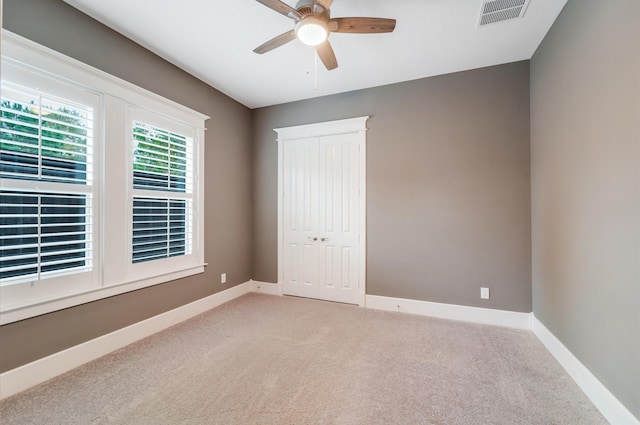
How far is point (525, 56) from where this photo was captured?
122 inches

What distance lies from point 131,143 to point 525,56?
4082mm

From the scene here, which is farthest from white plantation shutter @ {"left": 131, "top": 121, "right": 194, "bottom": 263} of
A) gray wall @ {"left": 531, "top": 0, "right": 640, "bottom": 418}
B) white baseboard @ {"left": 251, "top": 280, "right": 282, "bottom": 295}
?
gray wall @ {"left": 531, "top": 0, "right": 640, "bottom": 418}

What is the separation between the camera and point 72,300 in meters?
2.40

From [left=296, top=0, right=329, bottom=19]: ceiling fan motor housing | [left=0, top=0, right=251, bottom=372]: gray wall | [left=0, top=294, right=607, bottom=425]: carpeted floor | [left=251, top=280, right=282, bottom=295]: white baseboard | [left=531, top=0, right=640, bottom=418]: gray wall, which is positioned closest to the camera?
[left=531, top=0, right=640, bottom=418]: gray wall

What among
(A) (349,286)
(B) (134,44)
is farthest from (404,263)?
(B) (134,44)

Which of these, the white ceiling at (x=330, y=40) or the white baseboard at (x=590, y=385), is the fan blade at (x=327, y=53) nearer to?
the white ceiling at (x=330, y=40)

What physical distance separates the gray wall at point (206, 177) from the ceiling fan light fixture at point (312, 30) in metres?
1.79

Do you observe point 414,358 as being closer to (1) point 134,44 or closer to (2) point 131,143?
(2) point 131,143

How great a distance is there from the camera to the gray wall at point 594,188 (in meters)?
1.74

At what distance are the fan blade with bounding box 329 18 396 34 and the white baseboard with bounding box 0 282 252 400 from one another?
3.19 m

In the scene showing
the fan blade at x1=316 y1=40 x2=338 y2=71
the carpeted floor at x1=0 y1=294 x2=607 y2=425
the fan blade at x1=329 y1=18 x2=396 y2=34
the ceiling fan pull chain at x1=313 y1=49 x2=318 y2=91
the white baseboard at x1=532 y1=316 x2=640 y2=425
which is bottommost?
the carpeted floor at x1=0 y1=294 x2=607 y2=425

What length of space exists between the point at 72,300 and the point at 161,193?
1.22 meters

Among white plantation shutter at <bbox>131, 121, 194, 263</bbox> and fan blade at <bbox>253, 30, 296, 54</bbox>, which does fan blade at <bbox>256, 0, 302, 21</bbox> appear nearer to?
fan blade at <bbox>253, 30, 296, 54</bbox>

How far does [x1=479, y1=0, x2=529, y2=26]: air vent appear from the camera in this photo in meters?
2.35
